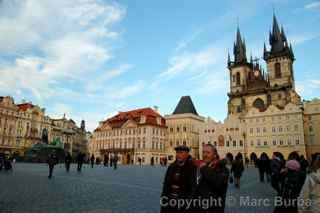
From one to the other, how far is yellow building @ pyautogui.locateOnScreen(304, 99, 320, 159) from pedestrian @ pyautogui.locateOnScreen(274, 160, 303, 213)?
58.5 metres

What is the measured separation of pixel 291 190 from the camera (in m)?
4.51

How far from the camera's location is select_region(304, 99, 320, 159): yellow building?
183 ft

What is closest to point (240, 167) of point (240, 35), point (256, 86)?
point (256, 86)

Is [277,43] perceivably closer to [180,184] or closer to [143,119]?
[143,119]

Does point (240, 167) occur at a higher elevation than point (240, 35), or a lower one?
lower

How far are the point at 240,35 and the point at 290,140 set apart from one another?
46.1 meters

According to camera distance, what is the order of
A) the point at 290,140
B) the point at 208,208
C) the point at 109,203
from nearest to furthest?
the point at 208,208 → the point at 109,203 → the point at 290,140

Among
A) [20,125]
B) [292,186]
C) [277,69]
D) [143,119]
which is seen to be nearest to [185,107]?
[143,119]

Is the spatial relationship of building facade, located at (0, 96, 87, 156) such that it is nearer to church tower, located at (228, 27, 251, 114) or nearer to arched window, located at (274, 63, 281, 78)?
church tower, located at (228, 27, 251, 114)

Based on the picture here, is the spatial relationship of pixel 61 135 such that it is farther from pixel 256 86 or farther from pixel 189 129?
pixel 256 86

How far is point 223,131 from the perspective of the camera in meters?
63.2

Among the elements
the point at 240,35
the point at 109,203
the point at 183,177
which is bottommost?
the point at 109,203

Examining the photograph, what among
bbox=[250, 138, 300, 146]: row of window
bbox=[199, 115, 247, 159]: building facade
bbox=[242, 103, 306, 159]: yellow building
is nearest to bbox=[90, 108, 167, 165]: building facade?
bbox=[199, 115, 247, 159]: building facade

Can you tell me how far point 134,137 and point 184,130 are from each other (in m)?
12.6
